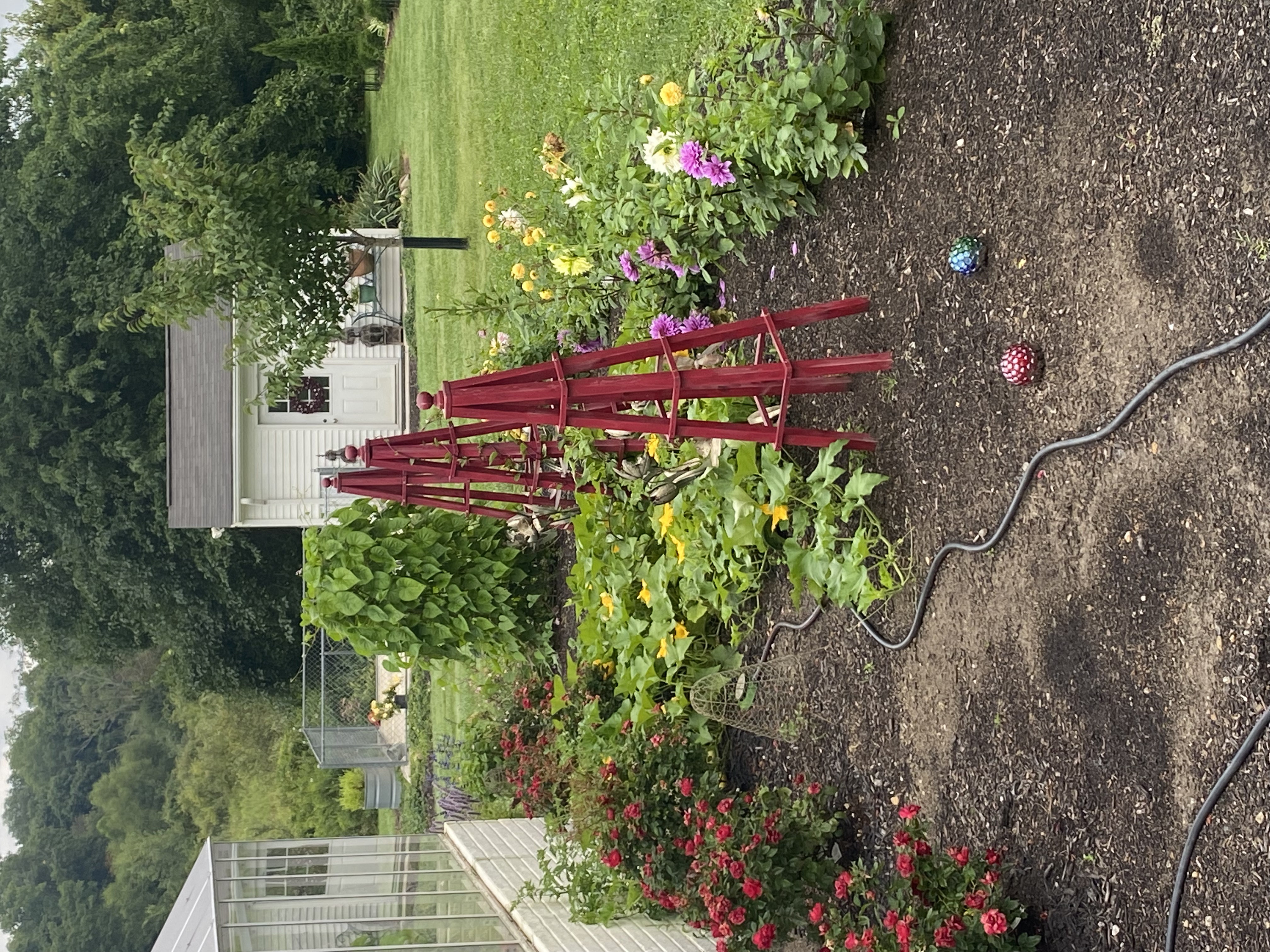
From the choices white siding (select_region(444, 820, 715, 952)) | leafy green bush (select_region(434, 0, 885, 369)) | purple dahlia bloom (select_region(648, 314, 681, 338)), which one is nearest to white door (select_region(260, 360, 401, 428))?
white siding (select_region(444, 820, 715, 952))

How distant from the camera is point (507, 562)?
659cm

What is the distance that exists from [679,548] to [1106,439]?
7.15ft

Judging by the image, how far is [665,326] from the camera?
196 inches

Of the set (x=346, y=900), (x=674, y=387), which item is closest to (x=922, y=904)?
(x=674, y=387)

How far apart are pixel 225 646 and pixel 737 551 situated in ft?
56.8

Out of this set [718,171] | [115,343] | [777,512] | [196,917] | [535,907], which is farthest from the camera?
[115,343]

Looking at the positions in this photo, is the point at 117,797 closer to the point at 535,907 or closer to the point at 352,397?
the point at 352,397

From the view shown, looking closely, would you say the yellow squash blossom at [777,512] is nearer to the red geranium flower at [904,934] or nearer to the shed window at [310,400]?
the red geranium flower at [904,934]

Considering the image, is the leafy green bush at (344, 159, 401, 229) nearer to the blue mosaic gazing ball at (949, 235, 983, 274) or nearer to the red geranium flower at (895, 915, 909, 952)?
the blue mosaic gazing ball at (949, 235, 983, 274)

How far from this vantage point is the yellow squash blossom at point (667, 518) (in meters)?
4.58

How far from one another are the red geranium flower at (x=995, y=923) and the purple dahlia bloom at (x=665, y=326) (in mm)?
2875

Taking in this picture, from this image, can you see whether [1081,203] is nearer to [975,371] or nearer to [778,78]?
[975,371]

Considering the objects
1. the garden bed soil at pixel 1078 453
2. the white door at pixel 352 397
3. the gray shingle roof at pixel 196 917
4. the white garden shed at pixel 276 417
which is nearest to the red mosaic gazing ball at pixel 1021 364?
the garden bed soil at pixel 1078 453

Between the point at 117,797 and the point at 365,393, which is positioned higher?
the point at 365,393
